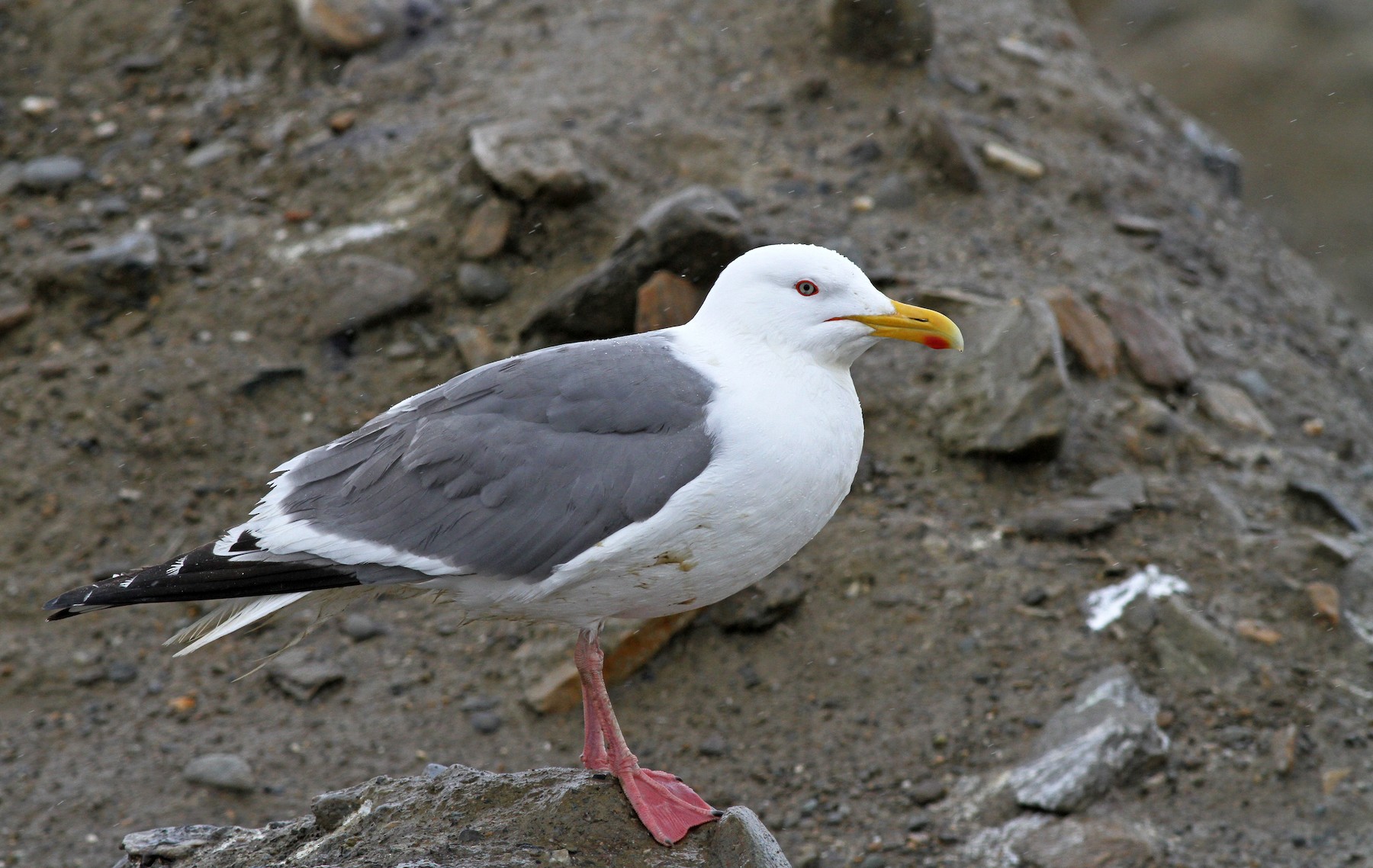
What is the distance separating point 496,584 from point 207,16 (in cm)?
706

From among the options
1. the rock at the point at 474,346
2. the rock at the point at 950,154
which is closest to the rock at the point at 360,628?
the rock at the point at 474,346

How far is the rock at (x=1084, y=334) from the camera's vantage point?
7.17 meters

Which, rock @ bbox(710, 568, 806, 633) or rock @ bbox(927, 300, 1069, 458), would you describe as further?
rock @ bbox(927, 300, 1069, 458)

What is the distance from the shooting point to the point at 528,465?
413cm

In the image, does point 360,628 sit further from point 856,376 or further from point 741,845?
point 741,845

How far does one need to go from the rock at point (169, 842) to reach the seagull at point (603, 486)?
0.79m

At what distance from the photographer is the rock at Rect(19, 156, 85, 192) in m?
8.84

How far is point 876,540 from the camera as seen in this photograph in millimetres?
6426

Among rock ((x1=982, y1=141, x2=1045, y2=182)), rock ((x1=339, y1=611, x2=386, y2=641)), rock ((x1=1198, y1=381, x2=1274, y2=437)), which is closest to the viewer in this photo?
rock ((x1=339, y1=611, x2=386, y2=641))

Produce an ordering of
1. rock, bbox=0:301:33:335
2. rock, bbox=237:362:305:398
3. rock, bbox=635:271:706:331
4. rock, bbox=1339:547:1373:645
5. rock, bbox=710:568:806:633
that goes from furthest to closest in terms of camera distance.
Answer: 1. rock, bbox=0:301:33:335
2. rock, bbox=237:362:305:398
3. rock, bbox=635:271:706:331
4. rock, bbox=710:568:806:633
5. rock, bbox=1339:547:1373:645

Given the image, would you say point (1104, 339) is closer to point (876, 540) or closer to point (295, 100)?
point (876, 540)

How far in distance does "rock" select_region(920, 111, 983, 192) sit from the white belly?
435 cm

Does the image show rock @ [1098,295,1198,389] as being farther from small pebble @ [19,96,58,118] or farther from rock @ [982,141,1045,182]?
small pebble @ [19,96,58,118]

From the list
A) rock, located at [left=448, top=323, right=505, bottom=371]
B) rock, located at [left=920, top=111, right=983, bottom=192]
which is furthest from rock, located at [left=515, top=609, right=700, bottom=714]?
rock, located at [left=920, top=111, right=983, bottom=192]
